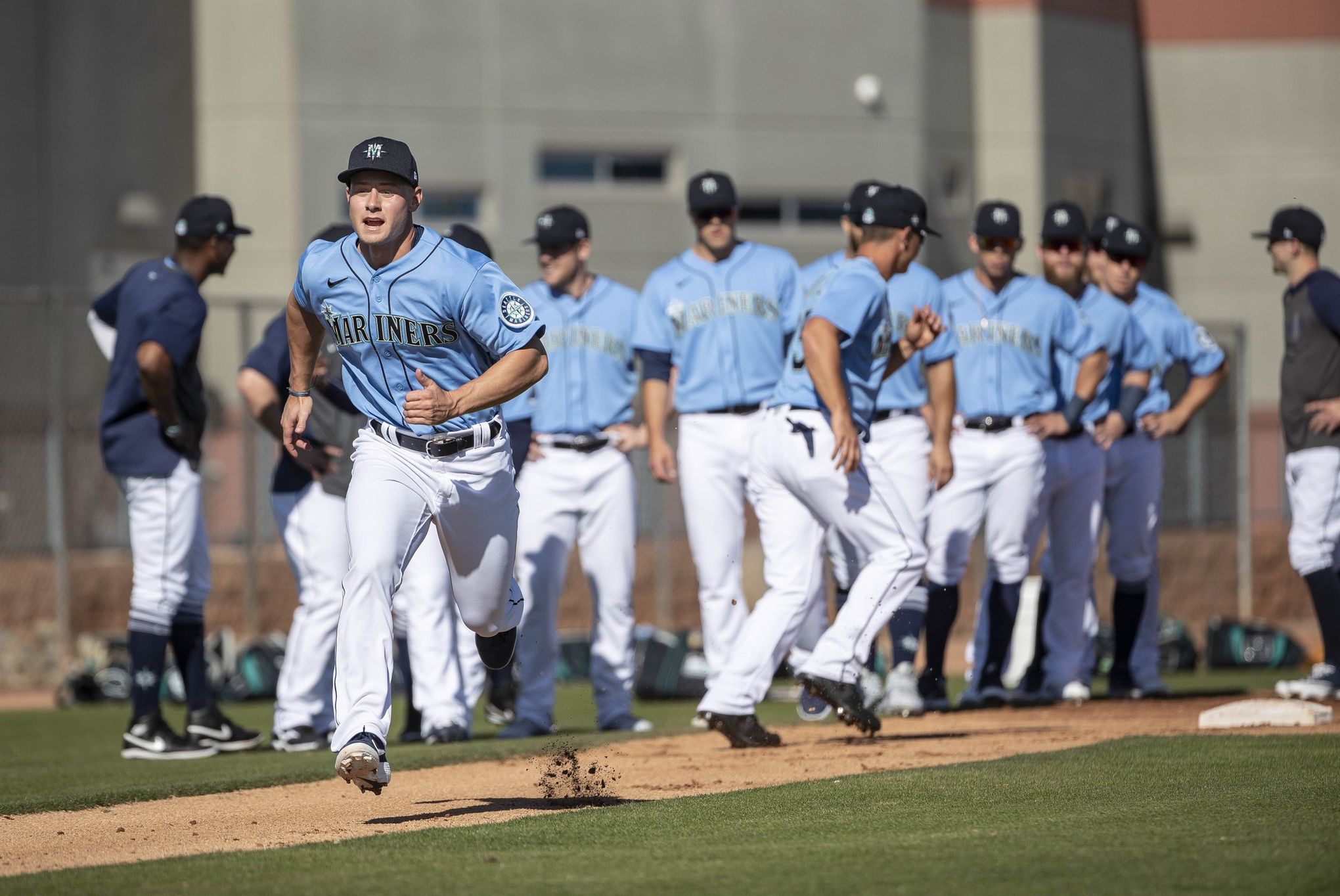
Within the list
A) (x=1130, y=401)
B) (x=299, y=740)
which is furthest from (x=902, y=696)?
(x=299, y=740)

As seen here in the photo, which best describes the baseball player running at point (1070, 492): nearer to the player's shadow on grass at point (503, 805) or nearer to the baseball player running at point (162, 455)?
the player's shadow on grass at point (503, 805)

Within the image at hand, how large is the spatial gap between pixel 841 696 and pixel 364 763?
255 cm

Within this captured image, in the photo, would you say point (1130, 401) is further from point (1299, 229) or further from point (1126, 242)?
point (1299, 229)

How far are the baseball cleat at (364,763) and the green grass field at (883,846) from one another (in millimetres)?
190

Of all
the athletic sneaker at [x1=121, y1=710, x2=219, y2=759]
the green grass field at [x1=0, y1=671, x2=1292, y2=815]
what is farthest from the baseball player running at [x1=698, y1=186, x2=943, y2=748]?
the athletic sneaker at [x1=121, y1=710, x2=219, y2=759]

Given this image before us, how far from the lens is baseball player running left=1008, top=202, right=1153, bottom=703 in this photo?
9.68 metres

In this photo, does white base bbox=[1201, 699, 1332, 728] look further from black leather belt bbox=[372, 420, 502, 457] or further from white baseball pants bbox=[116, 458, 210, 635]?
white baseball pants bbox=[116, 458, 210, 635]

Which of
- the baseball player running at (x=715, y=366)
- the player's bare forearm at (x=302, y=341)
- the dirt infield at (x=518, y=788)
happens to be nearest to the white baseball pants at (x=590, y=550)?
the baseball player running at (x=715, y=366)

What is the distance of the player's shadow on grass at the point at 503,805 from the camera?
5.92 metres

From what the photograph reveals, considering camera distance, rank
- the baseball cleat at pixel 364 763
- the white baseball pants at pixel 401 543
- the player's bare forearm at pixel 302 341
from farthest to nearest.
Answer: the player's bare forearm at pixel 302 341
the white baseball pants at pixel 401 543
the baseball cleat at pixel 364 763

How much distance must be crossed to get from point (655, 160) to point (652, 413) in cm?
1412

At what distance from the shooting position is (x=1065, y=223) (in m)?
9.66

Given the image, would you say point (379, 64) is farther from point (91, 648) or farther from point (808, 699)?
point (808, 699)

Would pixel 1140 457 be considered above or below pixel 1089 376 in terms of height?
below
